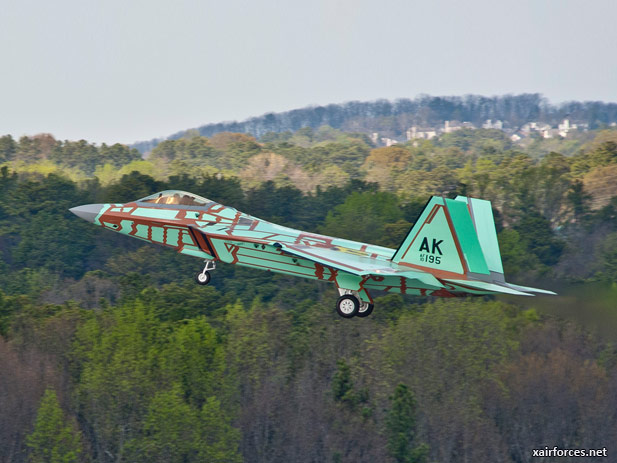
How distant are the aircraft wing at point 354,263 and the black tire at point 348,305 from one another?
50.6 inches

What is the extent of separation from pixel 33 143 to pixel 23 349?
339 feet

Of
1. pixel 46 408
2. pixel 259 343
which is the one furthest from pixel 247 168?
pixel 46 408

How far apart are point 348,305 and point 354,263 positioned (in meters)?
1.66

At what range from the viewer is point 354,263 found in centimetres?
2742

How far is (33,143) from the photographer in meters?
147

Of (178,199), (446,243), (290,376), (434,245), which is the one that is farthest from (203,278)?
(290,376)

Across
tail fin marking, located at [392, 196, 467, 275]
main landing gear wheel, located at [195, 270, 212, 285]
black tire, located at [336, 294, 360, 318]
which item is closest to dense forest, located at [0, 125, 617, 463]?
tail fin marking, located at [392, 196, 467, 275]

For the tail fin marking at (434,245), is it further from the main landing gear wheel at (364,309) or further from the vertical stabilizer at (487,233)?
the main landing gear wheel at (364,309)

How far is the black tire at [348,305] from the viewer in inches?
1118

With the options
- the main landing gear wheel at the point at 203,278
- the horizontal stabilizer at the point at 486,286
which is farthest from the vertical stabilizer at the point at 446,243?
the main landing gear wheel at the point at 203,278

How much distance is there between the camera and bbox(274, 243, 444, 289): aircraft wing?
87.5ft

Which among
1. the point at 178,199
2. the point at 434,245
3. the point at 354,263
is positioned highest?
the point at 178,199

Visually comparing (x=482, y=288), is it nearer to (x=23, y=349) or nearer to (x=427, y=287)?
(x=427, y=287)

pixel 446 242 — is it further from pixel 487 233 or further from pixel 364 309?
pixel 364 309
